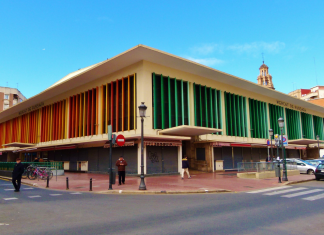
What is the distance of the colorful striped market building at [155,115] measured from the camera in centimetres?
2611

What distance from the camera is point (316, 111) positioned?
5669cm

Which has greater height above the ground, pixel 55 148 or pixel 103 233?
pixel 55 148

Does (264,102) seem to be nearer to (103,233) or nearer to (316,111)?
(316,111)

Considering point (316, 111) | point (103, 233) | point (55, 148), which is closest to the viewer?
point (103, 233)

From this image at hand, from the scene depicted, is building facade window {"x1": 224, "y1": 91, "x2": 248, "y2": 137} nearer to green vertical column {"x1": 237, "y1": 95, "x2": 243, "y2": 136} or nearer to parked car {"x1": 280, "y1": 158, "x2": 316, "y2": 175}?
green vertical column {"x1": 237, "y1": 95, "x2": 243, "y2": 136}

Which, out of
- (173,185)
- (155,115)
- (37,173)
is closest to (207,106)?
(155,115)

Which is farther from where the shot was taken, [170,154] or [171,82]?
[171,82]

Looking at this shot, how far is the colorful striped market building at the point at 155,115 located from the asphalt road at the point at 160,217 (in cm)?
1377

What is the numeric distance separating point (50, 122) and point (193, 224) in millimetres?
38108

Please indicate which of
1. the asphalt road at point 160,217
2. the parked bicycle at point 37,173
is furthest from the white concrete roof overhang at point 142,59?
the asphalt road at point 160,217

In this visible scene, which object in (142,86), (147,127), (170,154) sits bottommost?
(170,154)

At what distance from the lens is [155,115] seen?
2638cm

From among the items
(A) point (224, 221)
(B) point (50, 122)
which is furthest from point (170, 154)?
(B) point (50, 122)

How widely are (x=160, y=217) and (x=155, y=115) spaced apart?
1854 centimetres
